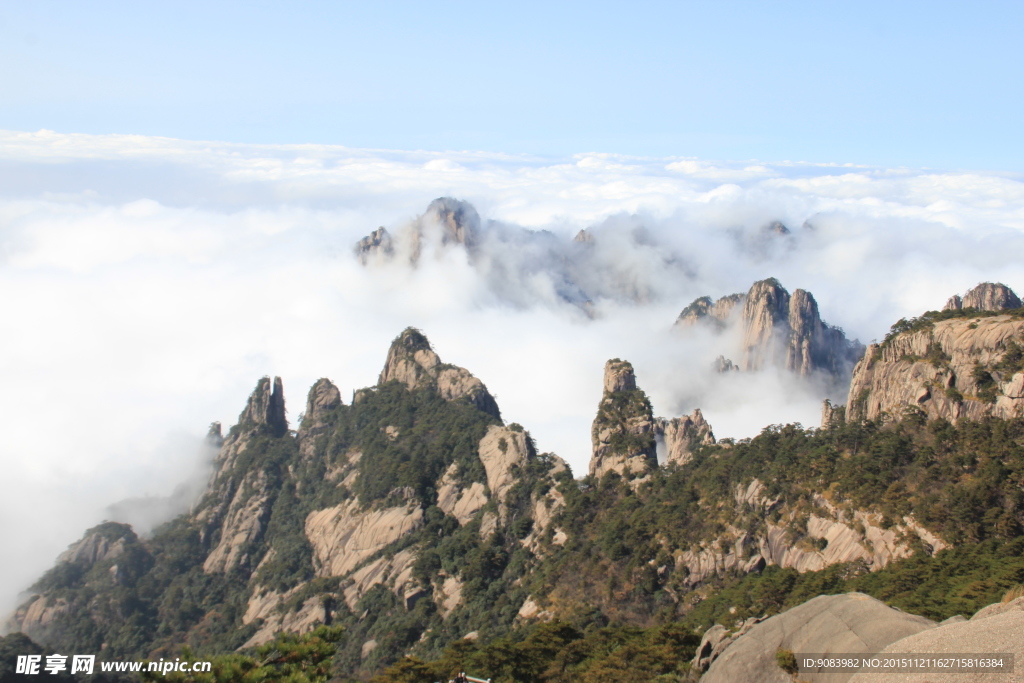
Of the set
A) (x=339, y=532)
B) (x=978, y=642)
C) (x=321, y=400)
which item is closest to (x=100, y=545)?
(x=321, y=400)

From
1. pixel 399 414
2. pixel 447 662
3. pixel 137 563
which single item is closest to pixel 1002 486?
pixel 447 662

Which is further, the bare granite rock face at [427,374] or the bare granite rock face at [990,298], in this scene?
the bare granite rock face at [990,298]

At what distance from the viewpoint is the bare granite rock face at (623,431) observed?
3659 inches

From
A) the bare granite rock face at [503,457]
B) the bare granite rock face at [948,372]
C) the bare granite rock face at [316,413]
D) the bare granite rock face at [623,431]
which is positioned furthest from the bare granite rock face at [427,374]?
the bare granite rock face at [948,372]

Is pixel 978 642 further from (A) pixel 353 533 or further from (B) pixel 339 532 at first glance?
(B) pixel 339 532

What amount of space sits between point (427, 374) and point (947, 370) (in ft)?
251

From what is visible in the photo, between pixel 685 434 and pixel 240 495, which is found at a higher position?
pixel 685 434

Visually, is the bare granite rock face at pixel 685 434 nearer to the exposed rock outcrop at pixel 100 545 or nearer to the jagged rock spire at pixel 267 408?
the jagged rock spire at pixel 267 408

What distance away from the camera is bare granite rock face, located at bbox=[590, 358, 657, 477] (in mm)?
92938

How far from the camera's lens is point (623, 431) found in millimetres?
95625

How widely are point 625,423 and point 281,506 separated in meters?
55.7

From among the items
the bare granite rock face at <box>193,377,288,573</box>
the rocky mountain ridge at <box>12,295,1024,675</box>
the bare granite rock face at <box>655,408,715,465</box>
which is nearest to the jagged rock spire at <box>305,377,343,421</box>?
the rocky mountain ridge at <box>12,295,1024,675</box>

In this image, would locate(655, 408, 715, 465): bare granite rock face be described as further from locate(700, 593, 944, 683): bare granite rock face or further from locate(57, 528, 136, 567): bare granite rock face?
locate(57, 528, 136, 567): bare granite rock face

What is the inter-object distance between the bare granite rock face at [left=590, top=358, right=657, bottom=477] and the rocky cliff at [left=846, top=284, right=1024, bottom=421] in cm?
2363
